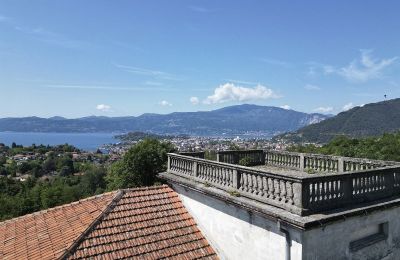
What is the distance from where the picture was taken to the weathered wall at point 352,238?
843 cm

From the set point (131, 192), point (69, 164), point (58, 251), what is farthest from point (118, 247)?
point (69, 164)

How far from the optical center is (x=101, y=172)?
102m

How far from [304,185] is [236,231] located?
3251mm

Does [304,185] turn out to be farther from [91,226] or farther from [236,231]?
[91,226]

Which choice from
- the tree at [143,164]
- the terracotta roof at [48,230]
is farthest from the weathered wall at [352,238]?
the tree at [143,164]

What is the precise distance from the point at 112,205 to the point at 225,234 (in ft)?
13.2

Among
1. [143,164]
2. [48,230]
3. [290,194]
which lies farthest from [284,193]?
[143,164]

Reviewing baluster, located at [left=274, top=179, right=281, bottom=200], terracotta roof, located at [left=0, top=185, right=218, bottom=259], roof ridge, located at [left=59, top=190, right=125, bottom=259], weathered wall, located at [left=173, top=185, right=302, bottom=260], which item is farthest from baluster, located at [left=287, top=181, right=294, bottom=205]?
roof ridge, located at [left=59, top=190, right=125, bottom=259]

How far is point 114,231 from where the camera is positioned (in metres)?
10.9

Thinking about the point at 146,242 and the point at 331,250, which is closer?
the point at 331,250

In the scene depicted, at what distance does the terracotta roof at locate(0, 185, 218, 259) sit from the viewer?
10227mm

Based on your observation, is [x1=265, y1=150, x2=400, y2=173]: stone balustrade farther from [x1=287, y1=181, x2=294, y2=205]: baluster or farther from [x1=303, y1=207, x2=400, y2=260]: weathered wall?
[x1=287, y1=181, x2=294, y2=205]: baluster

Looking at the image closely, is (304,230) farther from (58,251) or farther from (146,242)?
(58,251)

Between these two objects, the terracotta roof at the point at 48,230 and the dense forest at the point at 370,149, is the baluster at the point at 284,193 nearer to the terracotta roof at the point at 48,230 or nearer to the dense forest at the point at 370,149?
the terracotta roof at the point at 48,230
